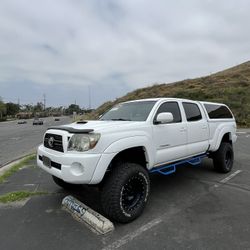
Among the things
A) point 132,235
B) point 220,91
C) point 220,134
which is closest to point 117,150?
point 132,235

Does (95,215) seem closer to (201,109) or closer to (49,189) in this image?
(49,189)

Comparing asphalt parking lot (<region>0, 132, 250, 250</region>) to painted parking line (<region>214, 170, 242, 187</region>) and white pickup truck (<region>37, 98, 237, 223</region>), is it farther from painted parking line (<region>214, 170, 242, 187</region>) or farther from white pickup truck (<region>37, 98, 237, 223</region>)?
white pickup truck (<region>37, 98, 237, 223</region>)

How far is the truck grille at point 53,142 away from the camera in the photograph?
13.9ft

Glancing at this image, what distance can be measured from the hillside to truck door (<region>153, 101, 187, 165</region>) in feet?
66.4

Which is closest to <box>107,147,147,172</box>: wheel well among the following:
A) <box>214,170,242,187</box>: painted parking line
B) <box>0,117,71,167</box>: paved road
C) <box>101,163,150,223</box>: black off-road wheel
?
<box>101,163,150,223</box>: black off-road wheel

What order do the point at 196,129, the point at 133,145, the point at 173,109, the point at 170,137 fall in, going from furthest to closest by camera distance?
the point at 196,129 → the point at 173,109 → the point at 170,137 → the point at 133,145

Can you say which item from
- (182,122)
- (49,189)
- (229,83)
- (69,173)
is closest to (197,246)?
(69,173)

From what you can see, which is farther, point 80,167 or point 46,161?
point 46,161

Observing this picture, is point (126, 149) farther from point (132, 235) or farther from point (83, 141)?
point (132, 235)

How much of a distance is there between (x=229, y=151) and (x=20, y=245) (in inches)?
217

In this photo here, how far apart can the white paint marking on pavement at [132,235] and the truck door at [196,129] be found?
1975mm

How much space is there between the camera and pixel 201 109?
6.35 meters

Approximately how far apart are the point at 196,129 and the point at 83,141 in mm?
2844

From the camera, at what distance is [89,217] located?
13.0 ft
